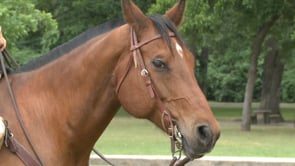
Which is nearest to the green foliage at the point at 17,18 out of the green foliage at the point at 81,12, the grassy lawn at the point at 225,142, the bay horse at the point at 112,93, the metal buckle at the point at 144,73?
the grassy lawn at the point at 225,142

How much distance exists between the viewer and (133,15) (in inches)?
147

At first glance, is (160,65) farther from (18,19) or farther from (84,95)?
(18,19)

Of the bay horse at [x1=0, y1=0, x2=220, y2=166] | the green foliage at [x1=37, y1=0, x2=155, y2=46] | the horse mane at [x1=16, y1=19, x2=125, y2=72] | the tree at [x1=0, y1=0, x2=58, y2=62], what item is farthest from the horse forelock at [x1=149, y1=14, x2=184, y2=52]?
the green foliage at [x1=37, y1=0, x2=155, y2=46]

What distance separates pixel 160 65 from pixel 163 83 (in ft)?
0.35

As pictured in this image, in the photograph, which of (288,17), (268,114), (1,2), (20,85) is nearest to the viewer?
(20,85)

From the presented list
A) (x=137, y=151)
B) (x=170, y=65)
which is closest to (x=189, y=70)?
(x=170, y=65)

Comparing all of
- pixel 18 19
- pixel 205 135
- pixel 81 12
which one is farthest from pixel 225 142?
pixel 81 12

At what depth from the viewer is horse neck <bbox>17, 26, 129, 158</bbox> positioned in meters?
3.85

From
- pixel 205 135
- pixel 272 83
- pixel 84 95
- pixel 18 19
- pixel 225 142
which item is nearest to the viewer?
pixel 205 135

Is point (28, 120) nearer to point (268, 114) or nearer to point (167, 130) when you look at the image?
point (167, 130)

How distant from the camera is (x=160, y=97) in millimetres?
3645

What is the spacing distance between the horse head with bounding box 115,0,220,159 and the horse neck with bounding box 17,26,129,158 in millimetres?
92

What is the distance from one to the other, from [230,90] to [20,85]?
1957 inches

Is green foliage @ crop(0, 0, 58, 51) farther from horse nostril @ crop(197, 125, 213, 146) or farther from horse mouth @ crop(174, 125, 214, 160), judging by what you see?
horse nostril @ crop(197, 125, 213, 146)
